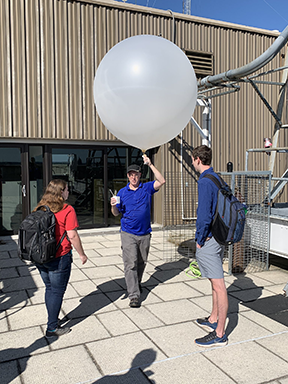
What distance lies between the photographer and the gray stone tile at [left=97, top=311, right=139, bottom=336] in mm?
3668

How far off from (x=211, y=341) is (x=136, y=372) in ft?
2.62

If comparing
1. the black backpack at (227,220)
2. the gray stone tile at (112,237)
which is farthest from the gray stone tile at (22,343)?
the gray stone tile at (112,237)

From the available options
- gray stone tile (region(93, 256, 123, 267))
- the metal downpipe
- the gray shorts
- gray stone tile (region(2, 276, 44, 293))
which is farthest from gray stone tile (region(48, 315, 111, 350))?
the metal downpipe

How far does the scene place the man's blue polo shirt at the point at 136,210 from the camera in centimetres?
439

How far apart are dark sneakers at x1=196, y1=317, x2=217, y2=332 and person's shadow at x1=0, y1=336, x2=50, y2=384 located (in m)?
1.50

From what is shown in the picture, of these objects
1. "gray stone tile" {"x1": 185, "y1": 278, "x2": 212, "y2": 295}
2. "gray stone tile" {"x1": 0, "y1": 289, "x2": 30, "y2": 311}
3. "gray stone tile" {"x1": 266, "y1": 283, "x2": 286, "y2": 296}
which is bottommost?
"gray stone tile" {"x1": 266, "y1": 283, "x2": 286, "y2": 296}

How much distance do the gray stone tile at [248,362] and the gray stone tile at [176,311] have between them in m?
0.72

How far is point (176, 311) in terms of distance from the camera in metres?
4.16

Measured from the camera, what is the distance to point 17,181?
833cm

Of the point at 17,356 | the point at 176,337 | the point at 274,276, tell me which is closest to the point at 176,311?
the point at 176,337

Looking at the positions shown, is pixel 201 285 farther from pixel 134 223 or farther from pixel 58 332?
pixel 58 332

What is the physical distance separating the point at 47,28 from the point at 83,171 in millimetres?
3327

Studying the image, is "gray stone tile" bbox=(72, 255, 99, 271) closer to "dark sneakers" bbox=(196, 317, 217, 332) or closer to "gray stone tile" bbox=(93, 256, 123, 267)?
"gray stone tile" bbox=(93, 256, 123, 267)

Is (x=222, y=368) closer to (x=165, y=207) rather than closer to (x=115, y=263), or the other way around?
(x=115, y=263)
